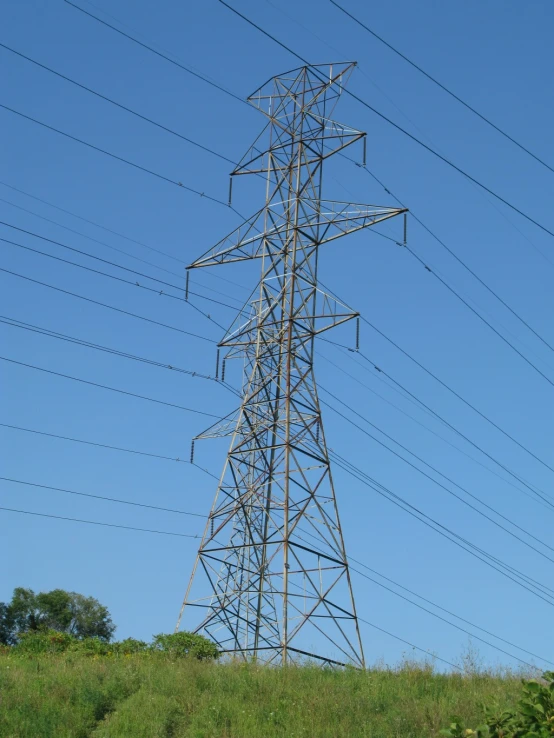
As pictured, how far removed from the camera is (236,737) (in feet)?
65.1

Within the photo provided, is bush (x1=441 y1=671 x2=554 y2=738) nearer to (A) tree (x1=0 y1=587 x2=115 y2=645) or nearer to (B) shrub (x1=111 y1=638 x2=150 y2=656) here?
(B) shrub (x1=111 y1=638 x2=150 y2=656)

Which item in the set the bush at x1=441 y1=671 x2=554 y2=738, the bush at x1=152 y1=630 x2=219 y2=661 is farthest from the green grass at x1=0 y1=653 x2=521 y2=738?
the bush at x1=441 y1=671 x2=554 y2=738

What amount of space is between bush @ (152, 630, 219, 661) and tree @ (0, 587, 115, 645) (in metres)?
38.0

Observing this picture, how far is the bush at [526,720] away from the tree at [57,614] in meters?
56.1

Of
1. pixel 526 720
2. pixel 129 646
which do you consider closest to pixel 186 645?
pixel 129 646

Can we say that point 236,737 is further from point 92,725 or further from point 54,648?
point 54,648

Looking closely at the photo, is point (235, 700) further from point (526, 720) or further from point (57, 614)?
point (57, 614)

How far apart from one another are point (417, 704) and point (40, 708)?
8.34 meters

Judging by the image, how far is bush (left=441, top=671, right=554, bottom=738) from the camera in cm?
1239

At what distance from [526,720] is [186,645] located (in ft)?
58.5

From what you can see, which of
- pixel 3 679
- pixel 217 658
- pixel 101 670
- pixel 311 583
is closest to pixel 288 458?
pixel 311 583

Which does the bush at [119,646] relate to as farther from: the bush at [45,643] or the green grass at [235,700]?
the green grass at [235,700]

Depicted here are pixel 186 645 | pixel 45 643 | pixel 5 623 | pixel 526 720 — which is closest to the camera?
pixel 526 720

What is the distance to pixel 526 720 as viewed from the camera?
41.5 ft
